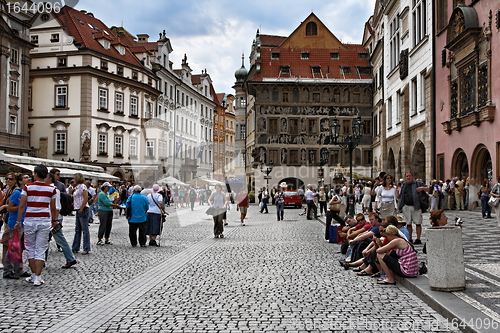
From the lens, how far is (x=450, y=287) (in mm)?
7727

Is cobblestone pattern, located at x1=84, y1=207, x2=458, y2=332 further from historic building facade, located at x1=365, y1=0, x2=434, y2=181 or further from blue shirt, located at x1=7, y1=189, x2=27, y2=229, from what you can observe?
historic building facade, located at x1=365, y1=0, x2=434, y2=181

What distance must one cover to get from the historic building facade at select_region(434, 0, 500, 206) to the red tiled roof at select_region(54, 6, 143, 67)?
33537 mm

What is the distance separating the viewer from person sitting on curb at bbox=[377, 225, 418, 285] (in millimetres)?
9055

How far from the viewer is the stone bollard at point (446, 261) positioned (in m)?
7.73

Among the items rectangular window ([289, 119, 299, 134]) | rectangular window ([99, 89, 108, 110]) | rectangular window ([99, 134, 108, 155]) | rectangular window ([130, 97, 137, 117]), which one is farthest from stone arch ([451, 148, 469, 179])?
rectangular window ([130, 97, 137, 117])

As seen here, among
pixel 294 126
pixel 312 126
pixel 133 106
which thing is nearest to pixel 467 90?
pixel 312 126

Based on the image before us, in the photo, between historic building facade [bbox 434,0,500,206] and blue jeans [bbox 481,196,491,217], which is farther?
historic building facade [bbox 434,0,500,206]

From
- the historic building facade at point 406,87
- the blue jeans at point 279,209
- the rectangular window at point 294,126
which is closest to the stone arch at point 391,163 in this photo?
the historic building facade at point 406,87

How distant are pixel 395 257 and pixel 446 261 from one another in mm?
1676

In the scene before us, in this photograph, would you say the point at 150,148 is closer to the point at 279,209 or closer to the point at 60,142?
the point at 60,142

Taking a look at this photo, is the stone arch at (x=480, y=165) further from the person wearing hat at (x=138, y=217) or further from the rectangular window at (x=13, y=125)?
the rectangular window at (x=13, y=125)

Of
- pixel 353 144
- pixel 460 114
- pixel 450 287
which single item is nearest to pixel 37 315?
pixel 450 287

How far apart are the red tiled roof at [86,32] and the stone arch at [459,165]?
35363 mm

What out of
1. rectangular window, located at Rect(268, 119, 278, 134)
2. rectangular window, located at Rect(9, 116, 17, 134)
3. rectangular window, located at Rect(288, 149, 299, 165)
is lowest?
rectangular window, located at Rect(288, 149, 299, 165)
